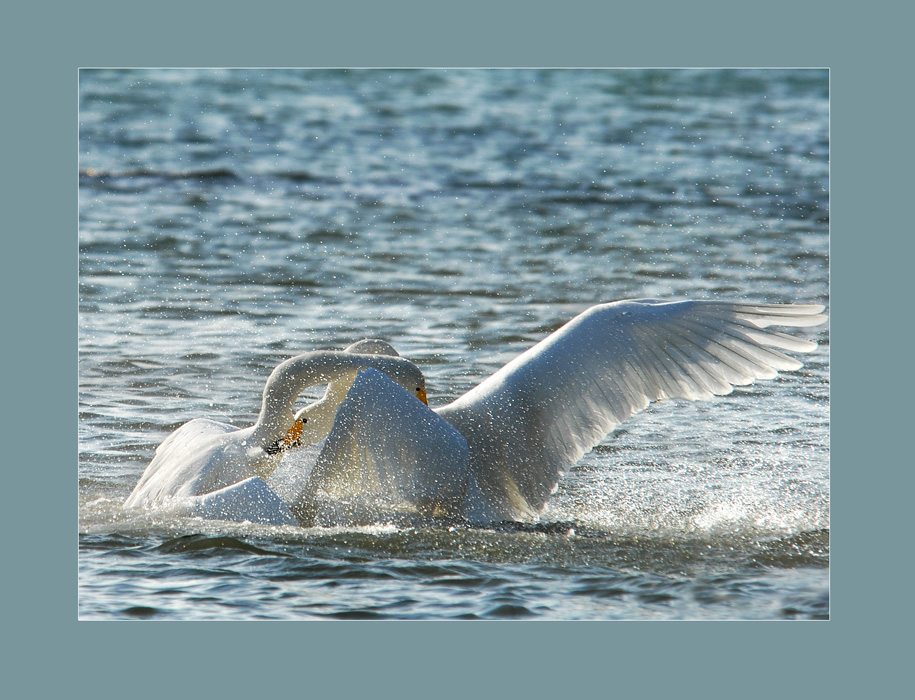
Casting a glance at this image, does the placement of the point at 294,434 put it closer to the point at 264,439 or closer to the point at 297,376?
the point at 264,439

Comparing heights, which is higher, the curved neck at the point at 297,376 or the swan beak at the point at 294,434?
the curved neck at the point at 297,376

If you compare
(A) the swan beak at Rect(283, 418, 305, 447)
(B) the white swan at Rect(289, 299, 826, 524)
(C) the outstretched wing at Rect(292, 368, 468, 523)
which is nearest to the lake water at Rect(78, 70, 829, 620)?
(C) the outstretched wing at Rect(292, 368, 468, 523)

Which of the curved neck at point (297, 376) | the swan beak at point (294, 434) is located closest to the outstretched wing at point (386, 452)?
the curved neck at point (297, 376)

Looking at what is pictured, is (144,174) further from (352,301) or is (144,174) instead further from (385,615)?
(385,615)

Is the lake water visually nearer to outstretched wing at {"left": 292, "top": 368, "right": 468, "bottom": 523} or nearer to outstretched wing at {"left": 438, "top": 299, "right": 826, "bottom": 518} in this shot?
outstretched wing at {"left": 292, "top": 368, "right": 468, "bottom": 523}

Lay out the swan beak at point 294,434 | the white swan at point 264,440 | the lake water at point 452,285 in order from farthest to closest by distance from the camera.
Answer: the swan beak at point 294,434 < the white swan at point 264,440 < the lake water at point 452,285

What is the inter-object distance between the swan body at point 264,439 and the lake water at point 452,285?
25cm

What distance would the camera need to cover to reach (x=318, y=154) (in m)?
11.0

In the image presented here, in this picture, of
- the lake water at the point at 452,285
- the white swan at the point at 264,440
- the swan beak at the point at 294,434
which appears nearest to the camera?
the lake water at the point at 452,285

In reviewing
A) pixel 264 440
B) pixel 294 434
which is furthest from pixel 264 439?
pixel 294 434

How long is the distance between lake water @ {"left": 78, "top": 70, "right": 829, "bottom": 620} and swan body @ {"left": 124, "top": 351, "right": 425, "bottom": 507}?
0.25m

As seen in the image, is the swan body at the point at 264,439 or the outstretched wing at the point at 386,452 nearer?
the outstretched wing at the point at 386,452

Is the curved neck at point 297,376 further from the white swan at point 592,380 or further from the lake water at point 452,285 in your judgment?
the lake water at point 452,285

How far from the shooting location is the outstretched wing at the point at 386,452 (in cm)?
544
